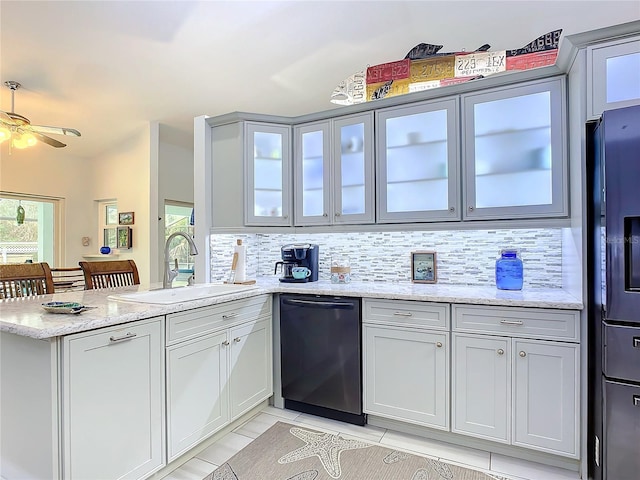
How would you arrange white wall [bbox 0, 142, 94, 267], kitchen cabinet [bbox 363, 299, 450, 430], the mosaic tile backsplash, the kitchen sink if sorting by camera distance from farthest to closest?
white wall [bbox 0, 142, 94, 267], the mosaic tile backsplash, kitchen cabinet [bbox 363, 299, 450, 430], the kitchen sink

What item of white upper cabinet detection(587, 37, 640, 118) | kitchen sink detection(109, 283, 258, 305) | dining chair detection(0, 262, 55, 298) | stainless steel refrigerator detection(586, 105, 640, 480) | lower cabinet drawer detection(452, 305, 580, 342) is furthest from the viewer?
dining chair detection(0, 262, 55, 298)

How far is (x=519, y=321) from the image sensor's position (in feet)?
6.40

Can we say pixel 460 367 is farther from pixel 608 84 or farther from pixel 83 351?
pixel 83 351

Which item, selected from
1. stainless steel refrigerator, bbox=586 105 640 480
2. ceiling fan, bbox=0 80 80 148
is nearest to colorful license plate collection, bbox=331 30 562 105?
stainless steel refrigerator, bbox=586 105 640 480

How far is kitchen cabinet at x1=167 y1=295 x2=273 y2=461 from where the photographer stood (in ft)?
6.15

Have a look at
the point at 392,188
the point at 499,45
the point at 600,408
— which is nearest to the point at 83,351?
the point at 392,188

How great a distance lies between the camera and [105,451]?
5.08 ft

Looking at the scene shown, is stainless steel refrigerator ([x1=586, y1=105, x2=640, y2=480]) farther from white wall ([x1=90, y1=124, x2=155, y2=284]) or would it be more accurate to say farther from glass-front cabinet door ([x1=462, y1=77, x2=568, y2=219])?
white wall ([x1=90, y1=124, x2=155, y2=284])

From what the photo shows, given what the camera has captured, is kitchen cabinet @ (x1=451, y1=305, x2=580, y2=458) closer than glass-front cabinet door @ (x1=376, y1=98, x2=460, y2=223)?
Yes

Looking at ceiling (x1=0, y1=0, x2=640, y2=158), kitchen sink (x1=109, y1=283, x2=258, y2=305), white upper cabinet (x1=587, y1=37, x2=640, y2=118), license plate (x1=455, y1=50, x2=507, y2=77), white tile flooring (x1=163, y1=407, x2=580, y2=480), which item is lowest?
white tile flooring (x1=163, y1=407, x2=580, y2=480)

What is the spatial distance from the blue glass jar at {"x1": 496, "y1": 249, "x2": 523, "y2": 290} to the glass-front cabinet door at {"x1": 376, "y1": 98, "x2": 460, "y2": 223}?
1.39ft

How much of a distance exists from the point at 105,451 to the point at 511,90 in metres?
2.97

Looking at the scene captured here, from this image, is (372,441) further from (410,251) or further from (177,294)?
(177,294)

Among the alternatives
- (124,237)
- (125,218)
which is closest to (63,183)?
(125,218)
